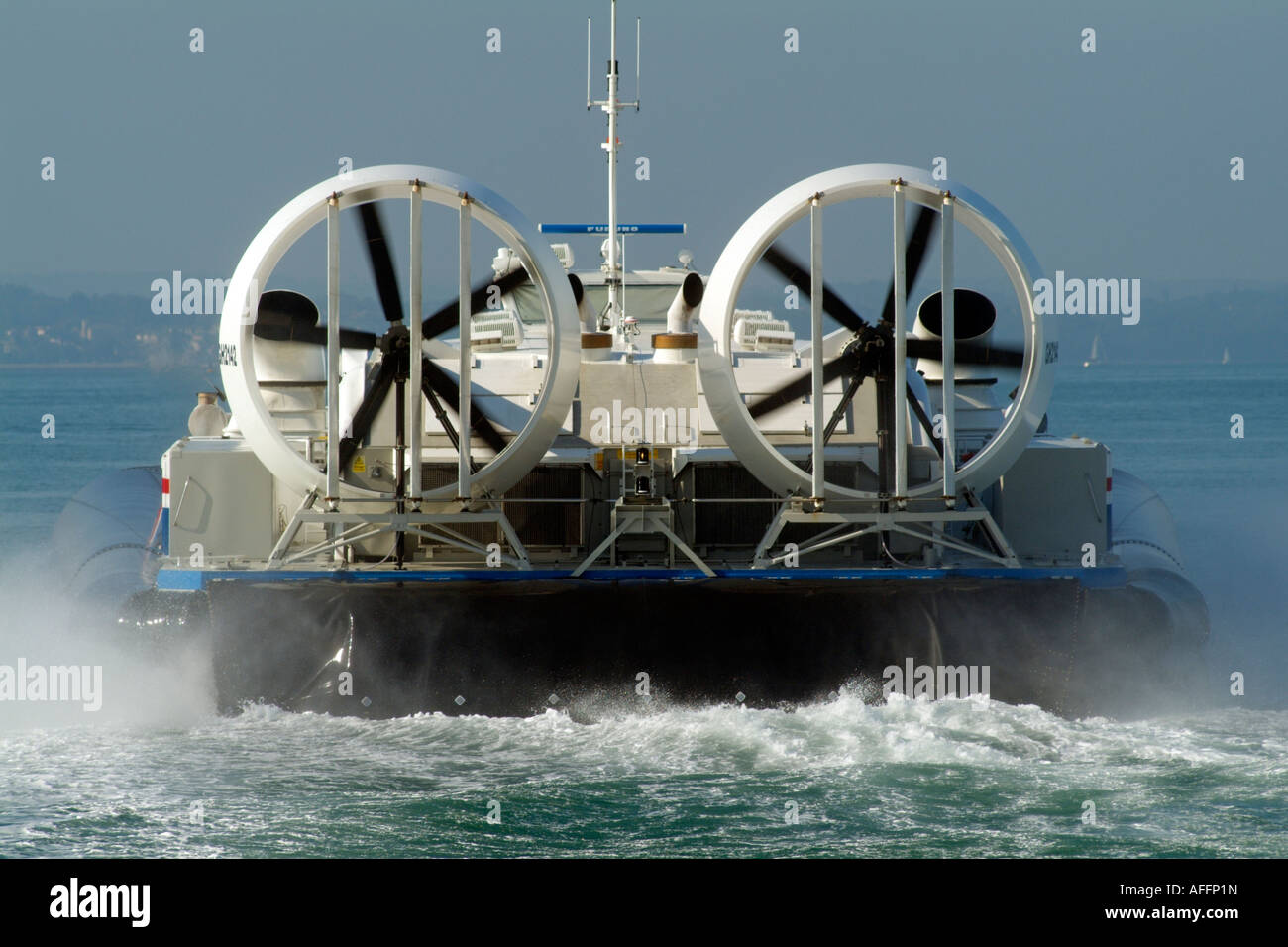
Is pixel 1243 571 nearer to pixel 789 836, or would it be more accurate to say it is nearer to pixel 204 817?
pixel 789 836

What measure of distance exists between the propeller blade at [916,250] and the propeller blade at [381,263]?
2882 mm

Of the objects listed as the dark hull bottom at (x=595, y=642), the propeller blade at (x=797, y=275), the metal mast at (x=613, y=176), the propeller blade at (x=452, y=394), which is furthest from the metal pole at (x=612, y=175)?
the dark hull bottom at (x=595, y=642)

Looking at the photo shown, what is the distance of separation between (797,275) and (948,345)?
96cm

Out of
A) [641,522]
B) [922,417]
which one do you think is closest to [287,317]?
[641,522]

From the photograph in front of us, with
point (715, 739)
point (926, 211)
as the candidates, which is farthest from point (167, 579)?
point (926, 211)

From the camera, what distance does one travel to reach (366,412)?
9.58 meters

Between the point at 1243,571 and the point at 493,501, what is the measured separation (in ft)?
37.7

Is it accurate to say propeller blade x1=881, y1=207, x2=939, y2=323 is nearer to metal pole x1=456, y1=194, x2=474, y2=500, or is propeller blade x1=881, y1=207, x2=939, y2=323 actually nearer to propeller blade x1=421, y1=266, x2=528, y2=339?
propeller blade x1=421, y1=266, x2=528, y2=339

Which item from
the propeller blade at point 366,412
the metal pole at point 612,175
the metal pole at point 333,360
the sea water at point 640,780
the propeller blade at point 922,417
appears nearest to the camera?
the sea water at point 640,780

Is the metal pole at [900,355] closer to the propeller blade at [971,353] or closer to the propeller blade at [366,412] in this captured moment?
the propeller blade at [971,353]

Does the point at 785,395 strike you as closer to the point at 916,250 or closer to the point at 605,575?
the point at 916,250

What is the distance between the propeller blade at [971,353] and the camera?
954cm

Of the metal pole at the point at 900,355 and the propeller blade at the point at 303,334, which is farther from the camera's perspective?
the propeller blade at the point at 303,334

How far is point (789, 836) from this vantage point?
23.3 ft
